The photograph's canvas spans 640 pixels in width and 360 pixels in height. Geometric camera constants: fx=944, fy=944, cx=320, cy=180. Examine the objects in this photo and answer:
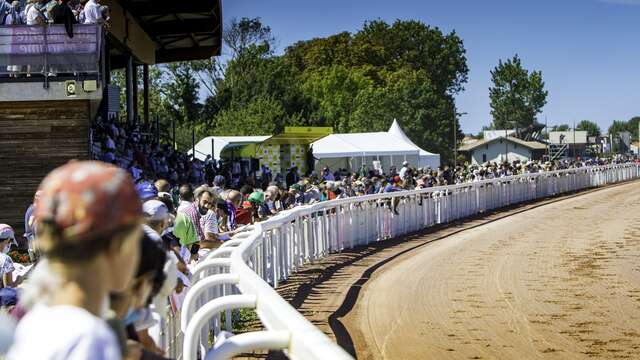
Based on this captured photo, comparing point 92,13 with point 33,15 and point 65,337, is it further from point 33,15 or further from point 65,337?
point 65,337

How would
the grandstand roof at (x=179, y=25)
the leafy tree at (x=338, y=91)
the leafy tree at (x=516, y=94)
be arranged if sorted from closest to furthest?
the grandstand roof at (x=179, y=25) < the leafy tree at (x=338, y=91) < the leafy tree at (x=516, y=94)

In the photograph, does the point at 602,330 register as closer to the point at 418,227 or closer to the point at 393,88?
the point at 418,227

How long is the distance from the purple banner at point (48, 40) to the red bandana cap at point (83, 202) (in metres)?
16.7

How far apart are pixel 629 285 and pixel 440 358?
5.76 m

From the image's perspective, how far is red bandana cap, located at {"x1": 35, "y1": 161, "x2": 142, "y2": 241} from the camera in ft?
5.60

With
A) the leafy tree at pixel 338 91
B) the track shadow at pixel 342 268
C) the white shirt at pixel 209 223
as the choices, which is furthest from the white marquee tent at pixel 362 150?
the leafy tree at pixel 338 91

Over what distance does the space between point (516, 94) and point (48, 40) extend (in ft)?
366

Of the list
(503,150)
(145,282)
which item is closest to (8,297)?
(145,282)

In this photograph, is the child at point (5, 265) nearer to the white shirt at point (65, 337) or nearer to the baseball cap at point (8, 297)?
the baseball cap at point (8, 297)

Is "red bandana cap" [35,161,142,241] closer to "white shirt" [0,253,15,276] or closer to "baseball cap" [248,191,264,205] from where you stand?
"white shirt" [0,253,15,276]

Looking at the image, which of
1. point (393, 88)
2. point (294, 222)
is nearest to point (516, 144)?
point (393, 88)

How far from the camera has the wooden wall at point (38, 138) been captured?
18031 mm

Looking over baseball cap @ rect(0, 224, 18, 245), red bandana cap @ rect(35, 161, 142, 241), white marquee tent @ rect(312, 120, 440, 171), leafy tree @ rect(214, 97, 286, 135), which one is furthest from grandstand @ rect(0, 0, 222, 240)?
leafy tree @ rect(214, 97, 286, 135)

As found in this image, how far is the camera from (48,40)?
699 inches
